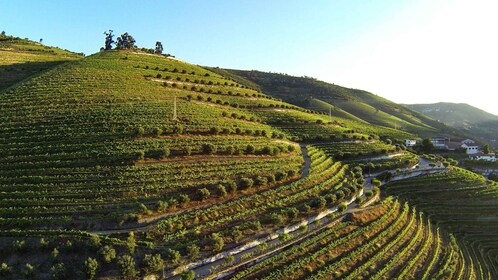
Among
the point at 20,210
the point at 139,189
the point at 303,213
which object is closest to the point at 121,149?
the point at 139,189

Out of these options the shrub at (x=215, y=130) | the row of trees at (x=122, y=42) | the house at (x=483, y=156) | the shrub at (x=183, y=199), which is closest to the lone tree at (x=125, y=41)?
the row of trees at (x=122, y=42)

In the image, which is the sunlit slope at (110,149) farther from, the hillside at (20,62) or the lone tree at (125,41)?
the lone tree at (125,41)

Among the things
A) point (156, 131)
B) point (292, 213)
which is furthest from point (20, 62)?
point (292, 213)

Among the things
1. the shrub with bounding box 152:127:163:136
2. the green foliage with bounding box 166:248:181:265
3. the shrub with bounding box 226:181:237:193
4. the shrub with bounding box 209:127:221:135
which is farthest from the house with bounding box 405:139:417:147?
the green foliage with bounding box 166:248:181:265

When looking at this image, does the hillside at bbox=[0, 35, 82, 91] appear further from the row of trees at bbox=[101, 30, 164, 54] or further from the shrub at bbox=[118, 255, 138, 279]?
the shrub at bbox=[118, 255, 138, 279]

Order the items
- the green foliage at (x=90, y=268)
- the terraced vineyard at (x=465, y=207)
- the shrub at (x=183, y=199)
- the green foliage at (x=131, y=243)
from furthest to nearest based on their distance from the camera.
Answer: the terraced vineyard at (x=465, y=207)
the shrub at (x=183, y=199)
the green foliage at (x=131, y=243)
the green foliage at (x=90, y=268)

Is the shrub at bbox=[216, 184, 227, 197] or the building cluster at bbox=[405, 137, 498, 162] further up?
the building cluster at bbox=[405, 137, 498, 162]

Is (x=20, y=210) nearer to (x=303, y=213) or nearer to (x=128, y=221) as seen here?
(x=128, y=221)
